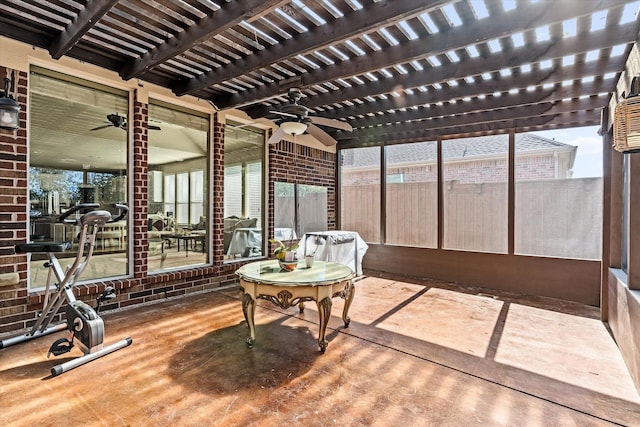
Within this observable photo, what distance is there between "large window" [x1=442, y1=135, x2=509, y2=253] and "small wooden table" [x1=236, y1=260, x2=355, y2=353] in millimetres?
3488

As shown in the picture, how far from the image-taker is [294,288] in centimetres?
286

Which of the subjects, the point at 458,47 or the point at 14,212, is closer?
the point at 458,47

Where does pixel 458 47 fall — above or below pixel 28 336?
above

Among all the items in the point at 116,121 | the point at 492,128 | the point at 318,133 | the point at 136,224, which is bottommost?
the point at 136,224

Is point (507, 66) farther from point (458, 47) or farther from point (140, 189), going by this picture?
point (140, 189)

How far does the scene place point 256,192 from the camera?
574 centimetres

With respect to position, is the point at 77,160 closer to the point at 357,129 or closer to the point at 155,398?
the point at 155,398

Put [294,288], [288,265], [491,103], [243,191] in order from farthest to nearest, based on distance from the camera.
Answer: [243,191]
[491,103]
[288,265]
[294,288]

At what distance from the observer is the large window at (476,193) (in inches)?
217

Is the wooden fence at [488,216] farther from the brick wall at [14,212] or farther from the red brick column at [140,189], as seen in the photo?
the brick wall at [14,212]

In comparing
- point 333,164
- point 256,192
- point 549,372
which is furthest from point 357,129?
point 549,372

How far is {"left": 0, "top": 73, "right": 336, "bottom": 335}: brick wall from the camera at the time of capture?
3104 mm

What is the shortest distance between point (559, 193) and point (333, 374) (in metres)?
4.71

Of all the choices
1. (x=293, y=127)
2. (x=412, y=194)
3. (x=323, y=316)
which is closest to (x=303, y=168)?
(x=412, y=194)
